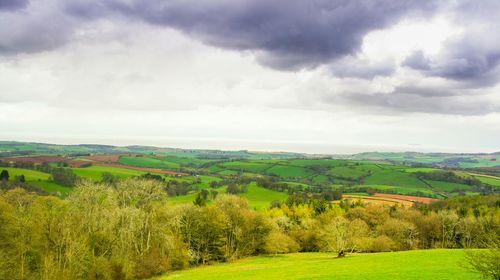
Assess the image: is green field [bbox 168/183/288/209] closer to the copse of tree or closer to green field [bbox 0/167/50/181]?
the copse of tree

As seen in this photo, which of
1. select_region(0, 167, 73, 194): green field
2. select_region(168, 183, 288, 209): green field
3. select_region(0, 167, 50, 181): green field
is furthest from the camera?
select_region(168, 183, 288, 209): green field

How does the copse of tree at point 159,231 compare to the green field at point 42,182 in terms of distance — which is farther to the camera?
the green field at point 42,182

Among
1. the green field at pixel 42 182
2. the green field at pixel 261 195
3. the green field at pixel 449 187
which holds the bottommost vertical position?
the green field at pixel 261 195

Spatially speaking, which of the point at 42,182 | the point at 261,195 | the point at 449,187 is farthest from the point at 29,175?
the point at 449,187

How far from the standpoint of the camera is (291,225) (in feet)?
307

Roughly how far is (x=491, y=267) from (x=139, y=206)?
164 ft

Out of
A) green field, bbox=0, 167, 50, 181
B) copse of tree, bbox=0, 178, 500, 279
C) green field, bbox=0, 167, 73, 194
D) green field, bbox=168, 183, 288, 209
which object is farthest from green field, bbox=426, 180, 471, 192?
green field, bbox=0, 167, 50, 181

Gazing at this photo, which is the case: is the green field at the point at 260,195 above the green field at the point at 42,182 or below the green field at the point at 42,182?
below

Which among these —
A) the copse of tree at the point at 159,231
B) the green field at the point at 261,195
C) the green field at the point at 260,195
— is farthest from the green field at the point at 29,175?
the green field at the point at 261,195

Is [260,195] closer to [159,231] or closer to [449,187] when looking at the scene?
[159,231]

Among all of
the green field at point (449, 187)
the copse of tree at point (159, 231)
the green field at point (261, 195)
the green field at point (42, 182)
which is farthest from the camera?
the green field at point (449, 187)

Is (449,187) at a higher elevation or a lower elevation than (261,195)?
higher

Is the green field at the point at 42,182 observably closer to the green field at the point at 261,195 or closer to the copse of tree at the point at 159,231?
the copse of tree at the point at 159,231

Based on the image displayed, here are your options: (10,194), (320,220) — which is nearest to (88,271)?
(10,194)
